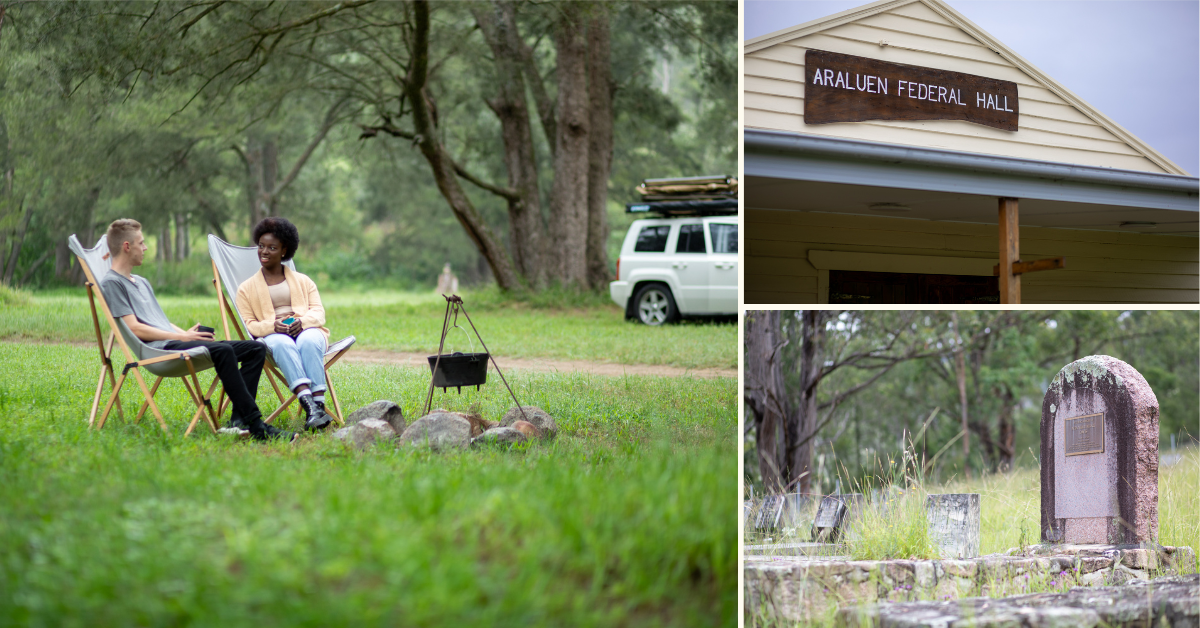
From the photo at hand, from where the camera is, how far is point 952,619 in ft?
10.2

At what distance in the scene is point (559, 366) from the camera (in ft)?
24.3

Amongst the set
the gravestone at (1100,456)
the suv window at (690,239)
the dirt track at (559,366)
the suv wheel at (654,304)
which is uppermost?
the suv window at (690,239)

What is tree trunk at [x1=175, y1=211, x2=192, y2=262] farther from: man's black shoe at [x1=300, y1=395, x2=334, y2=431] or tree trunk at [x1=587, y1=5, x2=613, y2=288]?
man's black shoe at [x1=300, y1=395, x2=334, y2=431]

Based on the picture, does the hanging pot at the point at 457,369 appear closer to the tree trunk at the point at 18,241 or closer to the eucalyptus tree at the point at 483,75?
the tree trunk at the point at 18,241

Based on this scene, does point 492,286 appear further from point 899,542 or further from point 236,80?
point 899,542

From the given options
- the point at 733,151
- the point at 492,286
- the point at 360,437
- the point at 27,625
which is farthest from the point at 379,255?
the point at 27,625

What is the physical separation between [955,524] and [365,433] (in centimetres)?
330

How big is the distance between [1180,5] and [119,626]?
6.65 m

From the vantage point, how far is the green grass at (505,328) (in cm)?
672

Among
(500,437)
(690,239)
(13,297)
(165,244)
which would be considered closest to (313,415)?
(500,437)

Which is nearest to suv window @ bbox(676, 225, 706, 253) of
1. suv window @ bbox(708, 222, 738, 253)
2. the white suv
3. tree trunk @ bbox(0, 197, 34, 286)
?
the white suv

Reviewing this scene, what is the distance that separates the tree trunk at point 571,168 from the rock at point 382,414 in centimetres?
808

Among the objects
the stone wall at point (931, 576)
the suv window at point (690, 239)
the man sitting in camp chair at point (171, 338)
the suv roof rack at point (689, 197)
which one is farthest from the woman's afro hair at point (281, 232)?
the suv window at point (690, 239)

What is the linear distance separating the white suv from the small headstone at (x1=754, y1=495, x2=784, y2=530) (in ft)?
15.1
